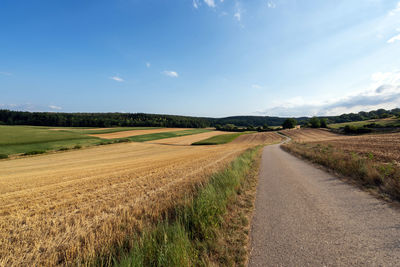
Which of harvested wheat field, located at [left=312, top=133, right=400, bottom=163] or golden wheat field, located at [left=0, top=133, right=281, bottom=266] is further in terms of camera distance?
harvested wheat field, located at [left=312, top=133, right=400, bottom=163]

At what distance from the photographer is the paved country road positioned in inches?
104

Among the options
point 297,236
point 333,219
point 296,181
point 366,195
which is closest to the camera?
point 297,236

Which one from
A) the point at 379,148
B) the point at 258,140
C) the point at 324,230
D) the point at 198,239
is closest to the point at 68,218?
the point at 198,239

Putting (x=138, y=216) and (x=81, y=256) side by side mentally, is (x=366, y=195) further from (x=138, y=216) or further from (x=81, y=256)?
(x=81, y=256)

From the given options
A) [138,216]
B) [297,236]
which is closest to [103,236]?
[138,216]

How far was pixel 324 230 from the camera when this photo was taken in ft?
11.4

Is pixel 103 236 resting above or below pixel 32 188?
above

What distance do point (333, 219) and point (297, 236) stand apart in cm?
155

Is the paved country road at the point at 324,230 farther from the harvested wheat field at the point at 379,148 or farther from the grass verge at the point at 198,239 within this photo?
the harvested wheat field at the point at 379,148

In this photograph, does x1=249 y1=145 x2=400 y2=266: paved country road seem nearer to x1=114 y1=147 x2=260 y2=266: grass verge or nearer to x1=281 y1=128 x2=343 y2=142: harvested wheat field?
x1=114 y1=147 x2=260 y2=266: grass verge

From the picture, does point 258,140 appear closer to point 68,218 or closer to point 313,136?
point 313,136

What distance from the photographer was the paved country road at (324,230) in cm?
265

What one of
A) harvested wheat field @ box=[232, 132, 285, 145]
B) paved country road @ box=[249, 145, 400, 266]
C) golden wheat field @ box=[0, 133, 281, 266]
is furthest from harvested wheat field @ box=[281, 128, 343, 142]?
golden wheat field @ box=[0, 133, 281, 266]

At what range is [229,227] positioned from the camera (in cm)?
373
